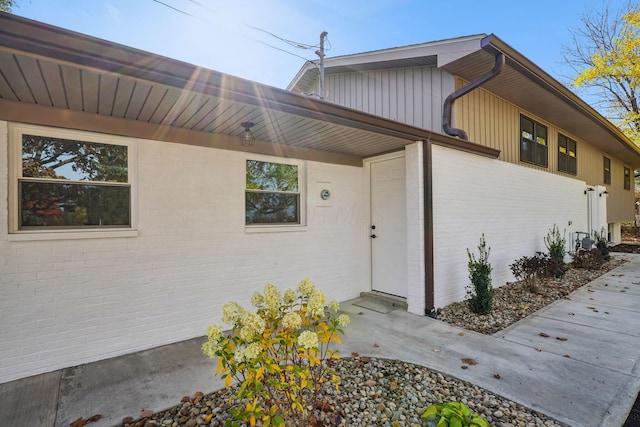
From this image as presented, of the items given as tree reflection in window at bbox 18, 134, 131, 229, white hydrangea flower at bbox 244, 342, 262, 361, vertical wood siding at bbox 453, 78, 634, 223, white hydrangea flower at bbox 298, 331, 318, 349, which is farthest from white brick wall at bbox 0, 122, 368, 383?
vertical wood siding at bbox 453, 78, 634, 223

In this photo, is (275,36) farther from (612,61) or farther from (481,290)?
(612,61)

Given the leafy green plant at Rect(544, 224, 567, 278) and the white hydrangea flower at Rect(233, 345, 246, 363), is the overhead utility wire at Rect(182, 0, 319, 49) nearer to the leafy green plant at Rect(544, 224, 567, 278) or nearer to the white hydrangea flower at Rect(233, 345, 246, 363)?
the white hydrangea flower at Rect(233, 345, 246, 363)

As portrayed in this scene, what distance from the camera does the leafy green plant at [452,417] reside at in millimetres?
1947

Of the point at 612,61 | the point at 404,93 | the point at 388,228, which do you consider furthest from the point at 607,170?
the point at 388,228

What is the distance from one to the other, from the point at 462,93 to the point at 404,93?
137cm

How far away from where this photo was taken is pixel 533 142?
8078 mm

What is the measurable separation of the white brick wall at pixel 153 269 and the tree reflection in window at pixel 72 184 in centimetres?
16

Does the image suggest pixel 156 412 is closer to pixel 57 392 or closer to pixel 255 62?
pixel 57 392

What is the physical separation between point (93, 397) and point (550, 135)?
1094cm

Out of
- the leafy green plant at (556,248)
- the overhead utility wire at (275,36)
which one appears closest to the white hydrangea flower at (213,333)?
the leafy green plant at (556,248)

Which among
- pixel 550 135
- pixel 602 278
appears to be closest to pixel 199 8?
pixel 550 135

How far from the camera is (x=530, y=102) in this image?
726cm

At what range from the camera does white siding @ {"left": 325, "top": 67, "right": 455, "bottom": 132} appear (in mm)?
6025

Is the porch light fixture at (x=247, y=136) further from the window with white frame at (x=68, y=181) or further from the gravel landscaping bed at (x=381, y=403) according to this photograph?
the gravel landscaping bed at (x=381, y=403)
